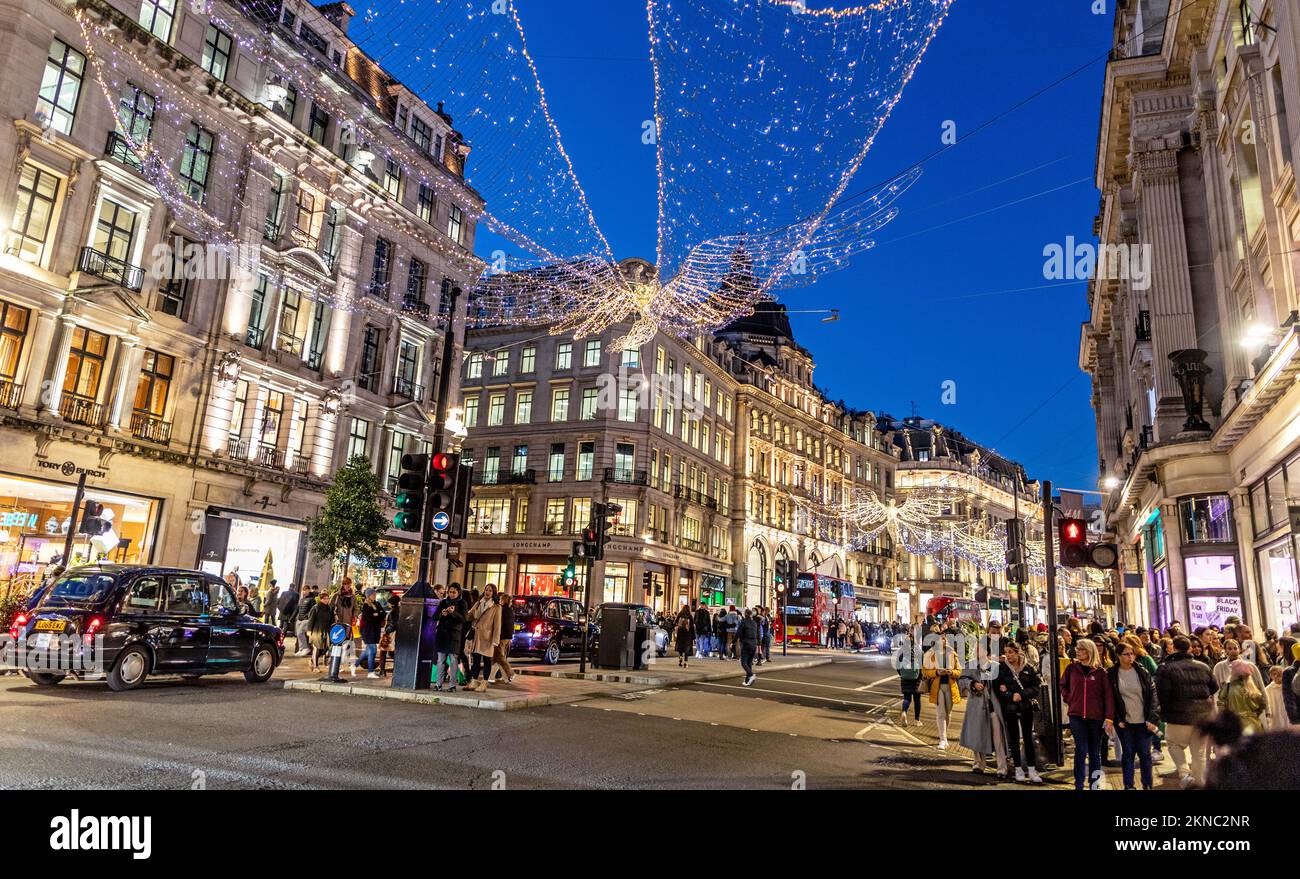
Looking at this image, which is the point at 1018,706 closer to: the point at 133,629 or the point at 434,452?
the point at 434,452

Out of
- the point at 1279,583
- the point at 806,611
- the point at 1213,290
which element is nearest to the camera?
the point at 1279,583

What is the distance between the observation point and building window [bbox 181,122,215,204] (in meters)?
24.2

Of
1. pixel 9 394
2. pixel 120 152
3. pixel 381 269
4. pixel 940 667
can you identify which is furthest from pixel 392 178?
pixel 940 667

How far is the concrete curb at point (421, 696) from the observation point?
1229 centimetres

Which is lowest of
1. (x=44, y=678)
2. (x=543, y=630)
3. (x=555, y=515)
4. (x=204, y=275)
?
(x=44, y=678)

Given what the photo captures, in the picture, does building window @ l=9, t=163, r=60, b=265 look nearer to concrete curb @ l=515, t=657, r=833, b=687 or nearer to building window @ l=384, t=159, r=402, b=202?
building window @ l=384, t=159, r=402, b=202

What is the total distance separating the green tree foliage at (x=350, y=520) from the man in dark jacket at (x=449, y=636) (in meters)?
12.6

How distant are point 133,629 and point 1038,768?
511 inches

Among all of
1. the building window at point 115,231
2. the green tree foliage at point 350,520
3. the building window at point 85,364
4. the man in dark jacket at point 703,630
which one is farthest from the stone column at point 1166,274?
the building window at point 85,364

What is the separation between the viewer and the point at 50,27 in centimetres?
2031

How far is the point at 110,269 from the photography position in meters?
22.2

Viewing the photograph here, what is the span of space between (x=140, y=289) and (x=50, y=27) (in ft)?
22.2

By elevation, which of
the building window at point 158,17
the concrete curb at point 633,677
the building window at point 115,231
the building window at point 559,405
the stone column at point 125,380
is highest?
the building window at point 158,17

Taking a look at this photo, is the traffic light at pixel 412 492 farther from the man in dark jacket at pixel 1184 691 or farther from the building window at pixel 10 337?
the building window at pixel 10 337
